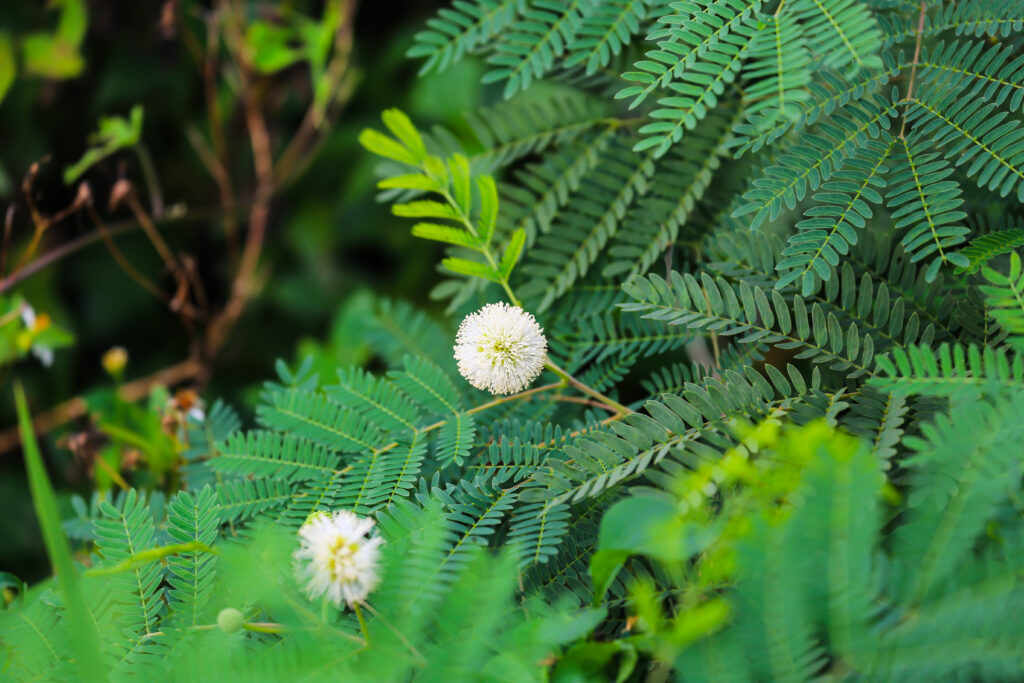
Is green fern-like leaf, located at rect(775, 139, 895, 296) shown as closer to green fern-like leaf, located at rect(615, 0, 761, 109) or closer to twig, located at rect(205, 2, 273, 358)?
green fern-like leaf, located at rect(615, 0, 761, 109)

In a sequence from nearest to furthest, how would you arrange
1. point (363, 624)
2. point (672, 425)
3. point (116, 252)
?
point (363, 624) → point (672, 425) → point (116, 252)

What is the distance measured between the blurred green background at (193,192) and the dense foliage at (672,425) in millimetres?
754

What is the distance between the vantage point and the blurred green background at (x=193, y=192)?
148 cm

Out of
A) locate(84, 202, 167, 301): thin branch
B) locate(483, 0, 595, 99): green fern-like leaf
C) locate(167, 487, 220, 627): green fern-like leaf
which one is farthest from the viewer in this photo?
locate(84, 202, 167, 301): thin branch

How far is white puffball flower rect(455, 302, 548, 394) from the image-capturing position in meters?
0.63

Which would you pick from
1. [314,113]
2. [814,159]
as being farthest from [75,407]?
[814,159]

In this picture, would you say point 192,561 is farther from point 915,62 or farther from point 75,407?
point 75,407

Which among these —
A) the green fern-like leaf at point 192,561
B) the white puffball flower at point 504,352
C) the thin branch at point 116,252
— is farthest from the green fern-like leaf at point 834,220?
the thin branch at point 116,252

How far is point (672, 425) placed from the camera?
58cm

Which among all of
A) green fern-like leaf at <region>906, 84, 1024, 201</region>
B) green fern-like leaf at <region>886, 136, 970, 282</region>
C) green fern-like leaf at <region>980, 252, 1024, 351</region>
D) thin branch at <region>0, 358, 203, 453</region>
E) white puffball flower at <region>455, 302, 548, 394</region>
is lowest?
thin branch at <region>0, 358, 203, 453</region>

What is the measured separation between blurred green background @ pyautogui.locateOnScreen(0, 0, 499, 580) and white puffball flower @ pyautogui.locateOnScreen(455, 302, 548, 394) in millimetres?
893

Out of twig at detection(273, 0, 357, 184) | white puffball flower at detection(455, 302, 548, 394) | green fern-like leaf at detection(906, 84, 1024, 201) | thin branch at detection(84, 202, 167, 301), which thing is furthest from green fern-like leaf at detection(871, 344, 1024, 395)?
twig at detection(273, 0, 357, 184)

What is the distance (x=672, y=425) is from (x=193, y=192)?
1.53 meters

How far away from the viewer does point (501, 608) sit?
1.55 ft
